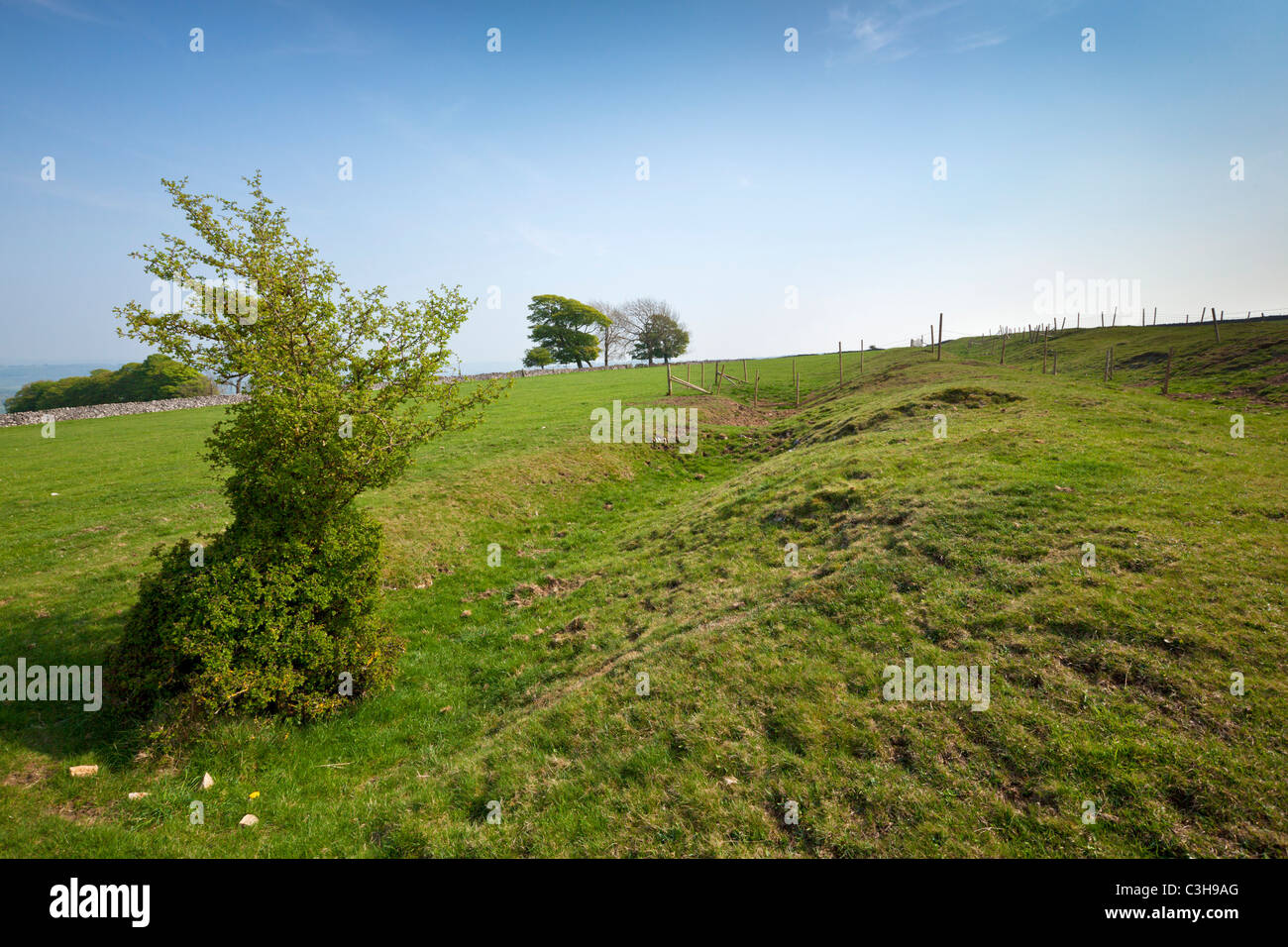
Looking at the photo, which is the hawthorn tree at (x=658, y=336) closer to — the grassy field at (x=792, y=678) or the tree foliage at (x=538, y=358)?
the tree foliage at (x=538, y=358)

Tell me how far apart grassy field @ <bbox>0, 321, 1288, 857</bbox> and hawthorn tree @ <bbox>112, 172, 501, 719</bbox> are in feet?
2.75

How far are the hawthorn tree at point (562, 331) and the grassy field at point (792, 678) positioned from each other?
75900 millimetres

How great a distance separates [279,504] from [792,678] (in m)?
8.91

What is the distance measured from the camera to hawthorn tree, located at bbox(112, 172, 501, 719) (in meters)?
7.71

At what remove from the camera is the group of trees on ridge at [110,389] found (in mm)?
63000

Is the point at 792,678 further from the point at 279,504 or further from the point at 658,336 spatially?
the point at 658,336

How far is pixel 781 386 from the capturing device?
51625 millimetres

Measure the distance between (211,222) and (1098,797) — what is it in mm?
14300
